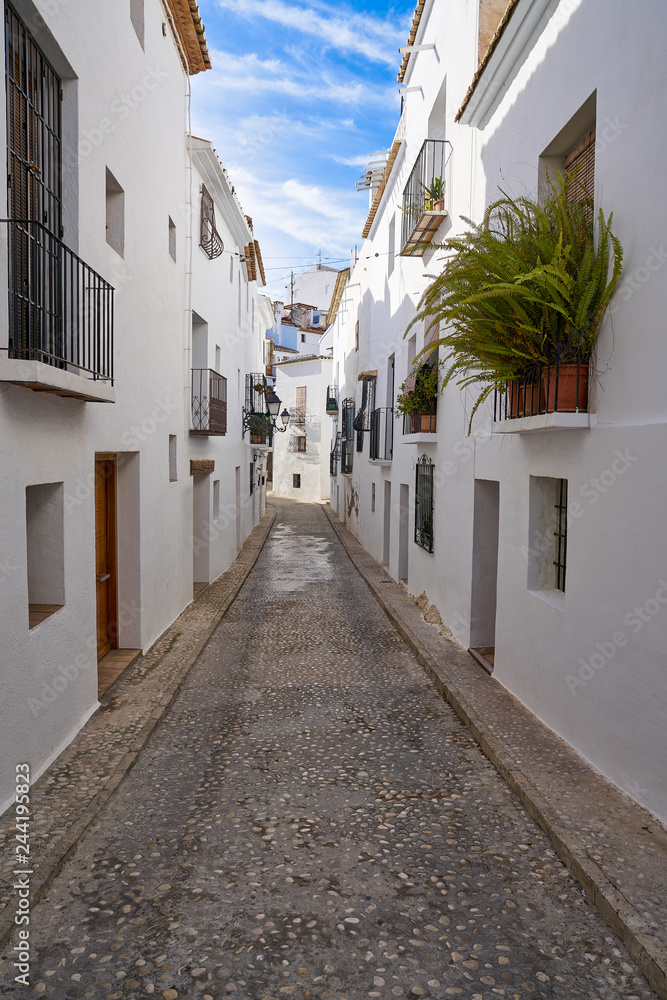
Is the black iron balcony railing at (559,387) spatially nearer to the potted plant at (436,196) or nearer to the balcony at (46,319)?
the balcony at (46,319)

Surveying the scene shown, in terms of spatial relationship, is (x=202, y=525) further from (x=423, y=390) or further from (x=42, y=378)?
(x=42, y=378)

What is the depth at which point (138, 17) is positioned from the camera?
25.1 feet

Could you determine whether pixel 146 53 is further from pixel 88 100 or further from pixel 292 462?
pixel 292 462

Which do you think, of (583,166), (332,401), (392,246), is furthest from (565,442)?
(332,401)

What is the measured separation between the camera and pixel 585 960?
3211mm

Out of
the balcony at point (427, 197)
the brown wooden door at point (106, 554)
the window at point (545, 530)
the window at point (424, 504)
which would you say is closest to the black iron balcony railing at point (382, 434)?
the window at point (424, 504)

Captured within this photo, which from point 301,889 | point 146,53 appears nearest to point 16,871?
point 301,889

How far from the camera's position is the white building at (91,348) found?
4547mm

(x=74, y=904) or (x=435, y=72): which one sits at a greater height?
(x=435, y=72)

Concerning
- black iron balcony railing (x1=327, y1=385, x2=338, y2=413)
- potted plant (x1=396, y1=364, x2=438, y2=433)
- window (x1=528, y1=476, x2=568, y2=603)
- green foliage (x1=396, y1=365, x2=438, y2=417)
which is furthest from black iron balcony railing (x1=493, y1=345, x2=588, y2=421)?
black iron balcony railing (x1=327, y1=385, x2=338, y2=413)

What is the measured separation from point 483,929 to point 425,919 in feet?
0.95

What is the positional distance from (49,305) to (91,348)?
1.09 metres

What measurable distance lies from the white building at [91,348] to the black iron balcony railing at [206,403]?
0.67 feet

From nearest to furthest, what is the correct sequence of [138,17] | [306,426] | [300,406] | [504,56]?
[504,56] < [138,17] < [306,426] < [300,406]
